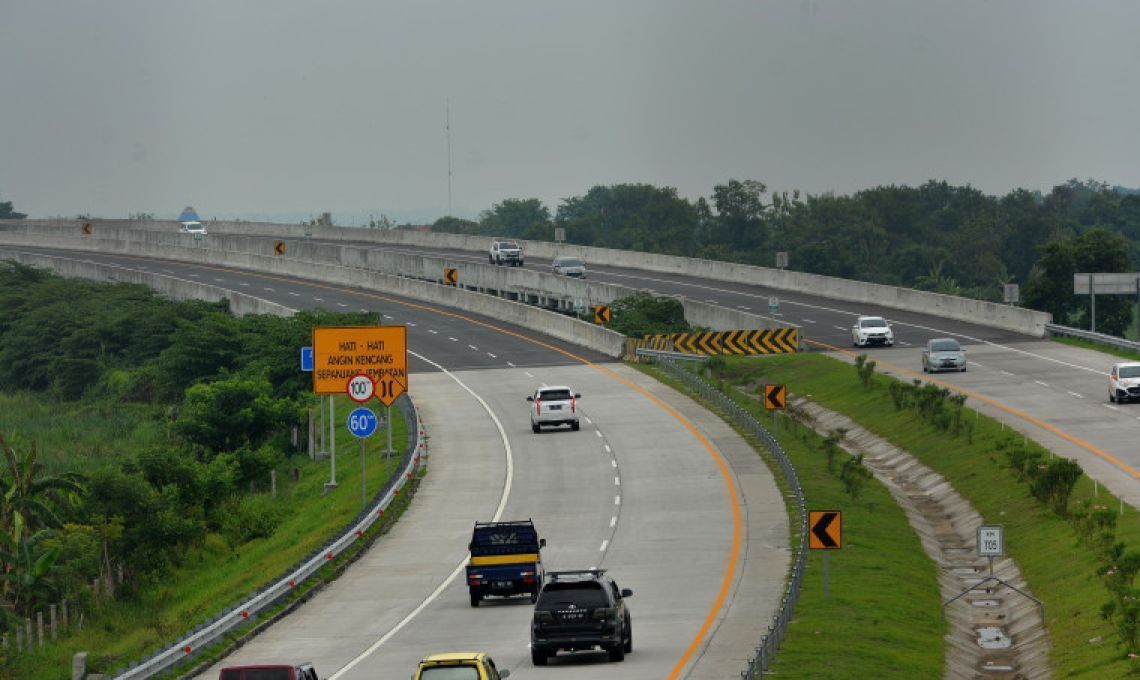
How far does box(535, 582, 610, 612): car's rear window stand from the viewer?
30438 mm

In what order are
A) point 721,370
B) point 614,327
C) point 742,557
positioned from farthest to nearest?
1. point 614,327
2. point 721,370
3. point 742,557

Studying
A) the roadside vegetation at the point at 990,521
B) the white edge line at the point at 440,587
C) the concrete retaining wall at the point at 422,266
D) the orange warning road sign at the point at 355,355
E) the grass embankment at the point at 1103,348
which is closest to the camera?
the white edge line at the point at 440,587

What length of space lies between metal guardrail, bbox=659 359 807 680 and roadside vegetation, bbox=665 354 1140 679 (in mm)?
418

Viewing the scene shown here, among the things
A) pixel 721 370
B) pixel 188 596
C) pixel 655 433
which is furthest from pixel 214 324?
pixel 188 596

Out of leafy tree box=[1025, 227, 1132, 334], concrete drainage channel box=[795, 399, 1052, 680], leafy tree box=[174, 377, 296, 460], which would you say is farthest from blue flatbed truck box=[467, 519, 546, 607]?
leafy tree box=[1025, 227, 1132, 334]

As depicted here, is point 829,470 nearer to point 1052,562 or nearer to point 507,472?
point 507,472

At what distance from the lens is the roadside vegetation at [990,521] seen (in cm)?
3412

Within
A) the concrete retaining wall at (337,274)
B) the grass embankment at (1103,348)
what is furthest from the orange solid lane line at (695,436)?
the grass embankment at (1103,348)

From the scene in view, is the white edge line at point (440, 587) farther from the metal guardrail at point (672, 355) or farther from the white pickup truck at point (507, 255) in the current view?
the white pickup truck at point (507, 255)

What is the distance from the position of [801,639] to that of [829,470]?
27.0 metres

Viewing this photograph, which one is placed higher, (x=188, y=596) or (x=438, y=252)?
(x=438, y=252)

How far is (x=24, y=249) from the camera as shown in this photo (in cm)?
15575

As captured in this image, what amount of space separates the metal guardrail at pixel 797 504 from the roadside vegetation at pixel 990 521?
1.37 ft

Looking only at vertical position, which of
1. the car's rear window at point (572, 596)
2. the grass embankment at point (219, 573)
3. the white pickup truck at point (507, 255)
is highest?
the white pickup truck at point (507, 255)
